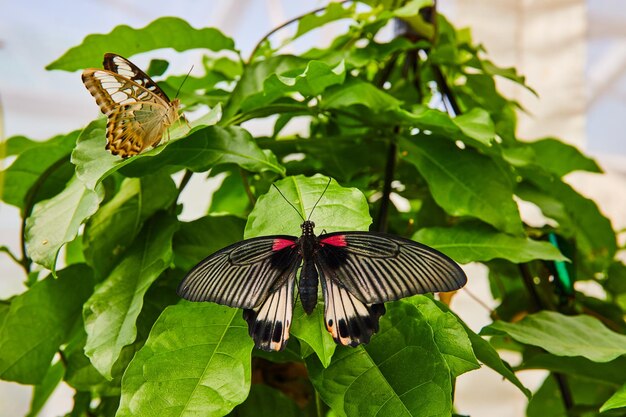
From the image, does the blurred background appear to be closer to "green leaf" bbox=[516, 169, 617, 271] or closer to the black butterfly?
"green leaf" bbox=[516, 169, 617, 271]

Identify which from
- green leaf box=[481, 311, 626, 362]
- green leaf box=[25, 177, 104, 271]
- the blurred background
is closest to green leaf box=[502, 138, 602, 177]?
green leaf box=[481, 311, 626, 362]

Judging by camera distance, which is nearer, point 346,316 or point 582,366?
point 346,316

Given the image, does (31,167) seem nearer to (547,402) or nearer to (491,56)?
(547,402)

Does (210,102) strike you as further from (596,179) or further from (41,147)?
(596,179)

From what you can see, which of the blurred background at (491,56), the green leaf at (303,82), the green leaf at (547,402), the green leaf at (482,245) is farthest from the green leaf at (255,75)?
the blurred background at (491,56)

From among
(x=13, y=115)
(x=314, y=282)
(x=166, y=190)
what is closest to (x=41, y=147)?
(x=166, y=190)

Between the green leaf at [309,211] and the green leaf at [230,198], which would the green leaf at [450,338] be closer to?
the green leaf at [309,211]

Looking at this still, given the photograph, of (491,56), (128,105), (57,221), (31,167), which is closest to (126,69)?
(128,105)
